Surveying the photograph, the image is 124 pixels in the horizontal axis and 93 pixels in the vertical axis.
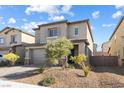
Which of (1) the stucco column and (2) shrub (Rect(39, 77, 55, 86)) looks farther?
(1) the stucco column

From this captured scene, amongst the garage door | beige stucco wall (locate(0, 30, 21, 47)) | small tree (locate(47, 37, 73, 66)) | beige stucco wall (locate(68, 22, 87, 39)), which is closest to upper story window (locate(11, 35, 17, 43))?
beige stucco wall (locate(0, 30, 21, 47))

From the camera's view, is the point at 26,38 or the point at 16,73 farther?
the point at 26,38

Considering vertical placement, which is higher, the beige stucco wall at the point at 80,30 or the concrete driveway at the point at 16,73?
the beige stucco wall at the point at 80,30

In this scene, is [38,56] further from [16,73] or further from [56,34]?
[16,73]

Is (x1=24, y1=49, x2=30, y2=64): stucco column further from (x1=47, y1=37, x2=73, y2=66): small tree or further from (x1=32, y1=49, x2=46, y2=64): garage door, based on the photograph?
(x1=47, y1=37, x2=73, y2=66): small tree

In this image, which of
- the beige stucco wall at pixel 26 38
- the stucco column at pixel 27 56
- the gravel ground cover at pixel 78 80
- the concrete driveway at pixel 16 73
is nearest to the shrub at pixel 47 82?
the gravel ground cover at pixel 78 80

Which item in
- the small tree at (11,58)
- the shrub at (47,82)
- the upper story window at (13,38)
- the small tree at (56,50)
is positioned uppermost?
the upper story window at (13,38)

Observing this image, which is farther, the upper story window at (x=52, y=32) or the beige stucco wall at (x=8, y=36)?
the beige stucco wall at (x=8, y=36)

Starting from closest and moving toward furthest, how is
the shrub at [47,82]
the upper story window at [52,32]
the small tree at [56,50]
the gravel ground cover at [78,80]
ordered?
the gravel ground cover at [78,80], the shrub at [47,82], the small tree at [56,50], the upper story window at [52,32]

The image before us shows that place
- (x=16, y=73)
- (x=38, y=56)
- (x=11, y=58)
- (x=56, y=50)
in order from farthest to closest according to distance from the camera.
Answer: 1. (x=38, y=56)
2. (x=11, y=58)
3. (x=16, y=73)
4. (x=56, y=50)

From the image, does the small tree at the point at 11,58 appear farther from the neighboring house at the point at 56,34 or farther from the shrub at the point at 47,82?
the shrub at the point at 47,82

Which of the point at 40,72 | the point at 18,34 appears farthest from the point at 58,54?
the point at 18,34

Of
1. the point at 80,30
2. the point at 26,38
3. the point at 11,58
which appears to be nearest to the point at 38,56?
the point at 11,58
